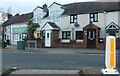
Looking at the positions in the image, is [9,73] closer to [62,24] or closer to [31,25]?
[31,25]

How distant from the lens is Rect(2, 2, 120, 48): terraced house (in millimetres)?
38312

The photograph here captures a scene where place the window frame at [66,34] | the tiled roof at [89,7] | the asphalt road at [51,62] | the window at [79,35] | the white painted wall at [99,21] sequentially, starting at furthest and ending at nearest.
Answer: the window frame at [66,34] < the window at [79,35] < the tiled roof at [89,7] < the white painted wall at [99,21] < the asphalt road at [51,62]

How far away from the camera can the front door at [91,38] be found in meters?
38.4

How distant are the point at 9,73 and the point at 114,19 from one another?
29.8m

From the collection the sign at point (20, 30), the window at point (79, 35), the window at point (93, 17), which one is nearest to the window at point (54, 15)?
the window at point (79, 35)

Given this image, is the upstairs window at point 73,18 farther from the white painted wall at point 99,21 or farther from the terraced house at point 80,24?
the white painted wall at point 99,21

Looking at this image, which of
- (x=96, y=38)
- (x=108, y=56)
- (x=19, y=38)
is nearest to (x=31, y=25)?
(x=96, y=38)

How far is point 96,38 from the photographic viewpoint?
38.0 meters

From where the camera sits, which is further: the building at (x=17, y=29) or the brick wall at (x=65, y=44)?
the building at (x=17, y=29)

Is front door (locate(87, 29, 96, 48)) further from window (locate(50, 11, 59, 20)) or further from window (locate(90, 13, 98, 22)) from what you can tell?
window (locate(50, 11, 59, 20))

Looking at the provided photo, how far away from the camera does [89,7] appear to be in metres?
42.1

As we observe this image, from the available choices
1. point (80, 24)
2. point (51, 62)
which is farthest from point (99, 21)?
point (51, 62)

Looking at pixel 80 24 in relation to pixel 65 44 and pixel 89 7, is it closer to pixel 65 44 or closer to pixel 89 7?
pixel 89 7

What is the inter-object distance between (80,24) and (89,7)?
2.76 meters
